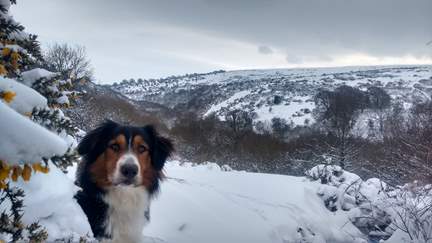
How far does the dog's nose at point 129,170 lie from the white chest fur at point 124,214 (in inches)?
11.5

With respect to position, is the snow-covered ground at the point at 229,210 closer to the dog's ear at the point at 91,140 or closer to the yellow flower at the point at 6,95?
the dog's ear at the point at 91,140

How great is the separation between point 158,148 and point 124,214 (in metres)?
0.92

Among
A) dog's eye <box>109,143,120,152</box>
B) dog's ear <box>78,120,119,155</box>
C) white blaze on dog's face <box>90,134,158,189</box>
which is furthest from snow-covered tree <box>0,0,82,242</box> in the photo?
dog's ear <box>78,120,119,155</box>

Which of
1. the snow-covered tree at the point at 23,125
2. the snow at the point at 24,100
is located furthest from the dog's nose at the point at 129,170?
the snow at the point at 24,100

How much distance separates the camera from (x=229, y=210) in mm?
8133

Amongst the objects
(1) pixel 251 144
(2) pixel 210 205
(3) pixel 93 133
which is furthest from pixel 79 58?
(3) pixel 93 133

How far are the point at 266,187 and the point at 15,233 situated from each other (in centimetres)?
923

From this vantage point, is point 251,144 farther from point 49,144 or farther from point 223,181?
point 49,144

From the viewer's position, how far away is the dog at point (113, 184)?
15.1 feet

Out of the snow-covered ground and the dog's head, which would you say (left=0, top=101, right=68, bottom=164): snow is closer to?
the snow-covered ground

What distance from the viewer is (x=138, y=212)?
4820 millimetres

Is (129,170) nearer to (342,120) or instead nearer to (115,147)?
(115,147)

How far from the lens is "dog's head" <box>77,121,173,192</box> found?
4375mm

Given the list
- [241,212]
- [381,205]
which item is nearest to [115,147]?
[241,212]
